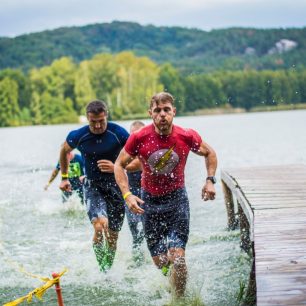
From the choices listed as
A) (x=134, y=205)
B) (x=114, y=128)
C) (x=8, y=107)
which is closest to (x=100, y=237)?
(x=114, y=128)

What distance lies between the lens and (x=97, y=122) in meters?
7.48

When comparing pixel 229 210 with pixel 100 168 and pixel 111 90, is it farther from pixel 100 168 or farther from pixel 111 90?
pixel 111 90

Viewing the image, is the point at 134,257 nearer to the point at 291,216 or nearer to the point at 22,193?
the point at 291,216

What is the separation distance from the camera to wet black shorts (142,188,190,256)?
6.47 meters

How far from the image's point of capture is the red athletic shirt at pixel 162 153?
629 cm

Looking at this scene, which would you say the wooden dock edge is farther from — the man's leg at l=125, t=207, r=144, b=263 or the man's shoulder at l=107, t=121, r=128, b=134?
the man's shoulder at l=107, t=121, r=128, b=134

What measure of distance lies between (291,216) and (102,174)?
226 cm

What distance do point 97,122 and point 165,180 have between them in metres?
1.43

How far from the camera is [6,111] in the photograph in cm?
10381

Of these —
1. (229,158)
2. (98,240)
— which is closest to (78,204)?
(98,240)

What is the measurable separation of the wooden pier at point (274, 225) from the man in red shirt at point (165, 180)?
29.5 inches

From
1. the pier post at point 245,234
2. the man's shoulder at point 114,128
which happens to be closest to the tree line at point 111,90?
the pier post at point 245,234

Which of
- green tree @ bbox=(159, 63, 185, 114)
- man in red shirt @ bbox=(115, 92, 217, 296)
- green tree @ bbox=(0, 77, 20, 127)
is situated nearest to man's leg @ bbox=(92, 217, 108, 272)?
man in red shirt @ bbox=(115, 92, 217, 296)

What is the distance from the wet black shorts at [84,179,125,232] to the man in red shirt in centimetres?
128
